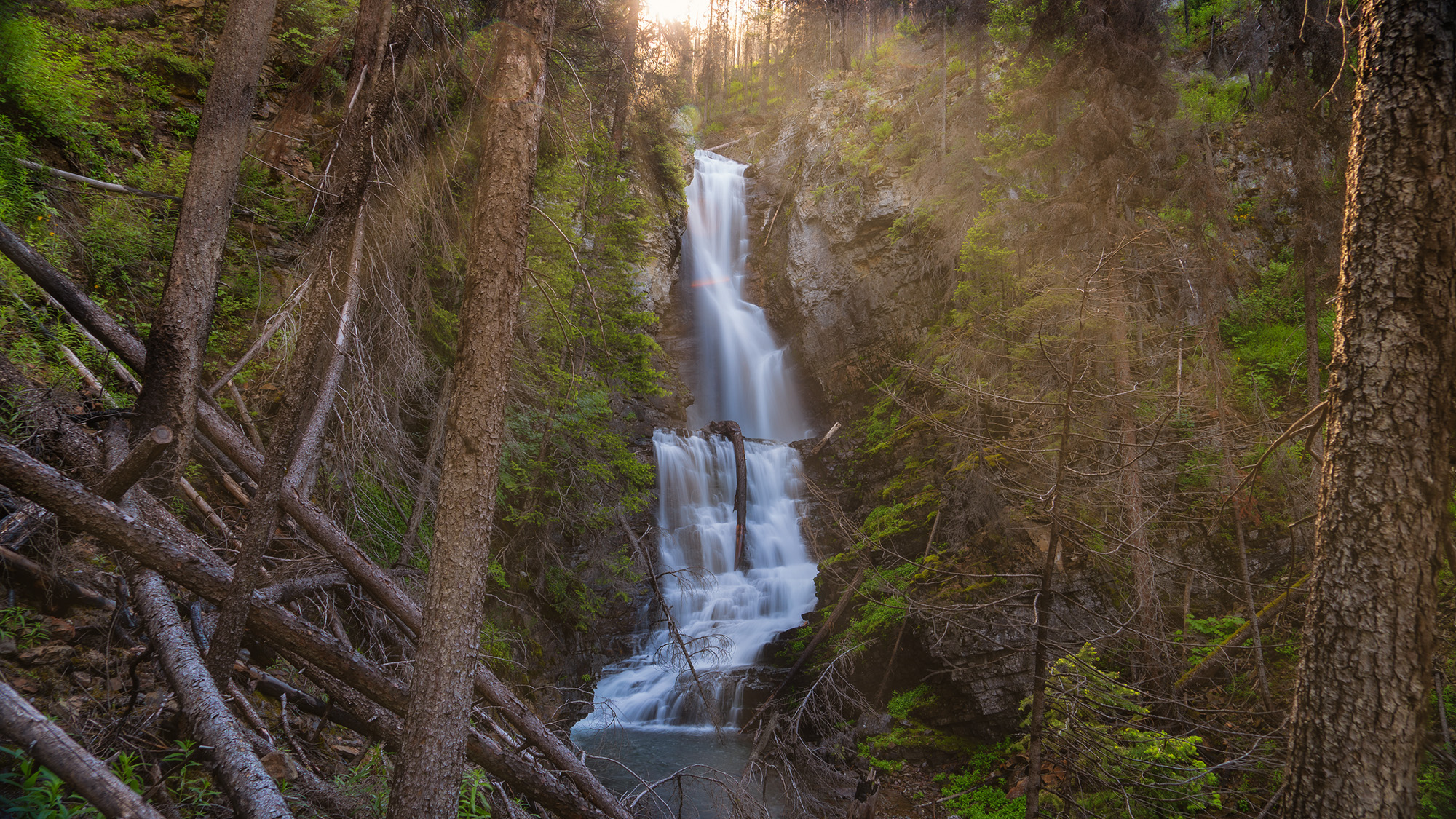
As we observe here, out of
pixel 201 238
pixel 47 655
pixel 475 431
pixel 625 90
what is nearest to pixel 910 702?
pixel 475 431

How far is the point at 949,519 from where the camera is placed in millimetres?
11531

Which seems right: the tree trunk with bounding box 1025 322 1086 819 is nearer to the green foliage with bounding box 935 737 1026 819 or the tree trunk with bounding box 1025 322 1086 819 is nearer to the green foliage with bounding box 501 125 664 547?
the green foliage with bounding box 935 737 1026 819

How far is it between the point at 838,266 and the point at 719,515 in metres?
9.43

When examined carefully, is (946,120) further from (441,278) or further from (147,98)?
(147,98)

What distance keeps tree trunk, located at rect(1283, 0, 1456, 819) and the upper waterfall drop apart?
16776mm

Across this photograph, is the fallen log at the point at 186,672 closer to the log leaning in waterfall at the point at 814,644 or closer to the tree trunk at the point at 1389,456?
the tree trunk at the point at 1389,456

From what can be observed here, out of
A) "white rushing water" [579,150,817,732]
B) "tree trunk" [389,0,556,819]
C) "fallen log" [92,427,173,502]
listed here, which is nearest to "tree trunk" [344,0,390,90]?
"tree trunk" [389,0,556,819]

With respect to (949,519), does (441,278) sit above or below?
above

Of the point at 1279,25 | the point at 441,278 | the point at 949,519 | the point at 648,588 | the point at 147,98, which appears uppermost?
the point at 1279,25

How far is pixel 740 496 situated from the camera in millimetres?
16125

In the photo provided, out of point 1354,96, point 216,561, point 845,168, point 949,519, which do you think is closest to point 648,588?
point 949,519

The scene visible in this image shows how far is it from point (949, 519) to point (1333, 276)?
6808 millimetres

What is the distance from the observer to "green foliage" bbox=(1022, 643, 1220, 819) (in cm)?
516

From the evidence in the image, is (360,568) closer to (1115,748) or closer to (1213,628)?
(1115,748)
